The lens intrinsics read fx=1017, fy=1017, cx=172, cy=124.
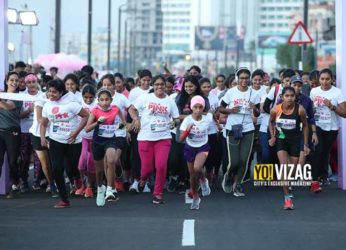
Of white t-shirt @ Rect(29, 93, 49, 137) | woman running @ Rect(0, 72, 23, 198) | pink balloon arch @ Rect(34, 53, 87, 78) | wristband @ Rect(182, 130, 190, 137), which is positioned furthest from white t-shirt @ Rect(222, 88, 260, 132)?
pink balloon arch @ Rect(34, 53, 87, 78)

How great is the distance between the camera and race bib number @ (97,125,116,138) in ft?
47.6

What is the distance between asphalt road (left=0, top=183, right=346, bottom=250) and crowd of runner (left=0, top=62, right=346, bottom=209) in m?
0.34

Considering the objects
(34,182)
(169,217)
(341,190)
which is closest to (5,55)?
(34,182)

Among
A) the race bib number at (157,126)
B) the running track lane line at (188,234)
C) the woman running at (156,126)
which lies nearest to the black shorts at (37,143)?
the woman running at (156,126)

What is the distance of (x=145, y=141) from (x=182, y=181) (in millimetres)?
1894

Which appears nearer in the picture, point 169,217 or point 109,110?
point 169,217

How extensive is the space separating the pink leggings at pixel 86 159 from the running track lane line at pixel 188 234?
11.6ft

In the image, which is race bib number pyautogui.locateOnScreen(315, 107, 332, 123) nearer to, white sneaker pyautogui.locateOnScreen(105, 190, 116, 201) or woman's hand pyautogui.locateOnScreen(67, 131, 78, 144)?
white sneaker pyautogui.locateOnScreen(105, 190, 116, 201)

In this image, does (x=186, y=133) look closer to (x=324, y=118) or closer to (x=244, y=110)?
(x=244, y=110)

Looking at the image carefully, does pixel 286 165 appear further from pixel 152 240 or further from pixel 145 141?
pixel 152 240

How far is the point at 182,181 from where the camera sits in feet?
54.1

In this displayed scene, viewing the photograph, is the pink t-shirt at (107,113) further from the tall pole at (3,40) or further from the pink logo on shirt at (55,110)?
the tall pole at (3,40)

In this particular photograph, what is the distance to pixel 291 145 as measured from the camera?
556 inches
